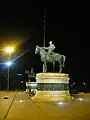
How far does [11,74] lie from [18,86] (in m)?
5.45

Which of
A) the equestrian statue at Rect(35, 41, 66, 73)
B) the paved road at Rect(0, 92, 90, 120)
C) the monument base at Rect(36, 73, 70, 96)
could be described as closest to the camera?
the paved road at Rect(0, 92, 90, 120)

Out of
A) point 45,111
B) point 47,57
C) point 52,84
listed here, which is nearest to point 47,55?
point 47,57

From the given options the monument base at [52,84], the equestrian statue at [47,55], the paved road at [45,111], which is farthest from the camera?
the equestrian statue at [47,55]

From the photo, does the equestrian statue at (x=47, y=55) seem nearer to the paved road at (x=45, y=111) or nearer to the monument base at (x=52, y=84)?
the monument base at (x=52, y=84)

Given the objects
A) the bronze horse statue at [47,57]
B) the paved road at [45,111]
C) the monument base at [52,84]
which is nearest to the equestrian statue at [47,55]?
the bronze horse statue at [47,57]

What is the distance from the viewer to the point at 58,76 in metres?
28.6

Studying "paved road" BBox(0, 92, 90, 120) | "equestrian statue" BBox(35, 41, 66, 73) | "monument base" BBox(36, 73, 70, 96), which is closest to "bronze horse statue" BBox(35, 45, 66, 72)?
"equestrian statue" BBox(35, 41, 66, 73)

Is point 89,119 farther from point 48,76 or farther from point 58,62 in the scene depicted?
point 58,62

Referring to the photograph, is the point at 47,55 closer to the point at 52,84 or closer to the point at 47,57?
the point at 47,57

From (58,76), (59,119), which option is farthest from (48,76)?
(59,119)

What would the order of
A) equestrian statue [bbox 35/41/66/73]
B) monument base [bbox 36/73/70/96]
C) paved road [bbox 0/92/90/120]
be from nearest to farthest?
paved road [bbox 0/92/90/120] → monument base [bbox 36/73/70/96] → equestrian statue [bbox 35/41/66/73]

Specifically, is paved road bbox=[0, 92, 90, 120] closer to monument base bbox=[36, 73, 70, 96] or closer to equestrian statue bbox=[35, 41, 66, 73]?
monument base bbox=[36, 73, 70, 96]

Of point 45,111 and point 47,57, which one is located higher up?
point 47,57

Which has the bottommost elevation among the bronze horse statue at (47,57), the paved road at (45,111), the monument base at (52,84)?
the paved road at (45,111)
